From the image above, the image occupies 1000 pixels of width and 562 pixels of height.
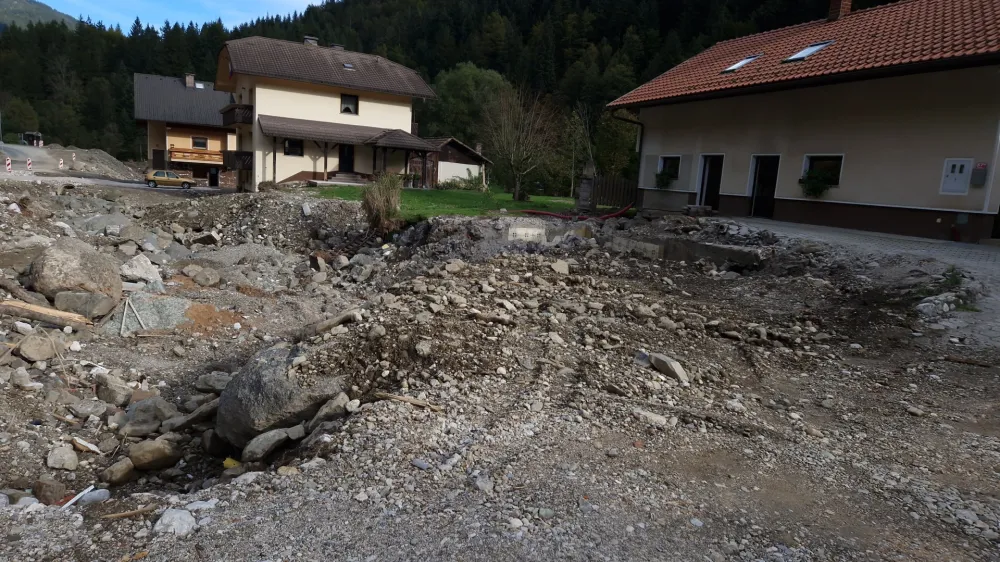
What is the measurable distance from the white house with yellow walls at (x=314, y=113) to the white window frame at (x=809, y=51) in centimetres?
1982

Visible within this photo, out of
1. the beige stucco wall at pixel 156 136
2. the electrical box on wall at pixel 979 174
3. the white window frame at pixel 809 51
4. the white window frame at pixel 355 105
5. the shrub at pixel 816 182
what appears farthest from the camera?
the beige stucco wall at pixel 156 136

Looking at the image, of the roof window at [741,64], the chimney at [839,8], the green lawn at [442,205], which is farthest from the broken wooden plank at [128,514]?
the chimney at [839,8]

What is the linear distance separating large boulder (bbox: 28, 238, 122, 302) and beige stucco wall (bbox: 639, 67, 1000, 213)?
15.4m

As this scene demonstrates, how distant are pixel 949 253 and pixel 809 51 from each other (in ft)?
25.7

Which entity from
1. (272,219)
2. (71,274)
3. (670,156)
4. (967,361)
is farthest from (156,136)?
(967,361)

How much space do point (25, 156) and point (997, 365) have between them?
54605mm

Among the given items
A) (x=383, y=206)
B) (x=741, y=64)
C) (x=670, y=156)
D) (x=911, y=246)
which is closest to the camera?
(x=911, y=246)

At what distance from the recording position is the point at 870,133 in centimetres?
1434

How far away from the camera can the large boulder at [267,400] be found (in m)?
5.43

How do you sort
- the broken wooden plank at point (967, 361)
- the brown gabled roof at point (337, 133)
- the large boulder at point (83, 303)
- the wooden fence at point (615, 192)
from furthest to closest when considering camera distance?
1. the brown gabled roof at point (337, 133)
2. the wooden fence at point (615, 192)
3. the large boulder at point (83, 303)
4. the broken wooden plank at point (967, 361)

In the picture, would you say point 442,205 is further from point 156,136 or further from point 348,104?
point 156,136

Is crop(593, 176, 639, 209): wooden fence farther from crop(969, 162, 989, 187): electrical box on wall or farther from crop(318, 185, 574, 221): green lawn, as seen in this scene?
crop(969, 162, 989, 187): electrical box on wall

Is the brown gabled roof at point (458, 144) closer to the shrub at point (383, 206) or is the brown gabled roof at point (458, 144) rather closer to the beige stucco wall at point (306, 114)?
the beige stucco wall at point (306, 114)

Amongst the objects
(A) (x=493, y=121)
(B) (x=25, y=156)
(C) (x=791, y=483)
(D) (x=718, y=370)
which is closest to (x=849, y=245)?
(D) (x=718, y=370)
